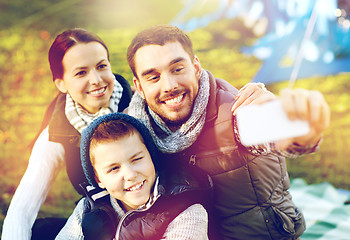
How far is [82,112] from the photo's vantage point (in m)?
1.64

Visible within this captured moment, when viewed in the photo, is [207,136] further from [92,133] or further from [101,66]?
[101,66]

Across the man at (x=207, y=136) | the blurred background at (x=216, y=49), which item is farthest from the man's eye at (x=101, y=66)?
the blurred background at (x=216, y=49)

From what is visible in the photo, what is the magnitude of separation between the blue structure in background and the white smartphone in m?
2.72

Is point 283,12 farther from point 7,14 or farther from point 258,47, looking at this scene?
point 7,14

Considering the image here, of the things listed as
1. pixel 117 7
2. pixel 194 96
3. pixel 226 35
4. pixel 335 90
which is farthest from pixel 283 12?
pixel 194 96

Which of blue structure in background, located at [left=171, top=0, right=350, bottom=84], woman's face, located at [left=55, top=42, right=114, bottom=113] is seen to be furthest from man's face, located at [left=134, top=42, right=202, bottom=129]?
blue structure in background, located at [left=171, top=0, right=350, bottom=84]

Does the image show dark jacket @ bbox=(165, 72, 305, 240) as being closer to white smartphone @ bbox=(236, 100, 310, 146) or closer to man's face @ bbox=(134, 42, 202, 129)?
man's face @ bbox=(134, 42, 202, 129)

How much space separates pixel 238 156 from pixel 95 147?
540mm

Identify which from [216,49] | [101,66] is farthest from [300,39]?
[101,66]

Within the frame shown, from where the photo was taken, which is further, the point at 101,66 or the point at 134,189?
the point at 101,66

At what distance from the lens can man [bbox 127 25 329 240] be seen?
52.1 inches

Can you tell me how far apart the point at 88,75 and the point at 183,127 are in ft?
1.85

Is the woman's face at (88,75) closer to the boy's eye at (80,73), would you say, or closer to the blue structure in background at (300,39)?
the boy's eye at (80,73)

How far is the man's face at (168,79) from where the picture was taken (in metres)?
1.32
